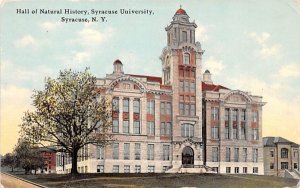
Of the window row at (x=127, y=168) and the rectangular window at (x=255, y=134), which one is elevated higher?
the rectangular window at (x=255, y=134)

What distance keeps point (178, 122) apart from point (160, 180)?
1296mm

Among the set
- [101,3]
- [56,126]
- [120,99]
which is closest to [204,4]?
[101,3]

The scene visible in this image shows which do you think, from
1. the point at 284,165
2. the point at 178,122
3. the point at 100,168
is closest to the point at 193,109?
the point at 178,122

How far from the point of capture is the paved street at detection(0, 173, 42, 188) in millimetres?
9500

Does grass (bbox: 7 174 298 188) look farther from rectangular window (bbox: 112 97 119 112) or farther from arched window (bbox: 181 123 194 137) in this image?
rectangular window (bbox: 112 97 119 112)

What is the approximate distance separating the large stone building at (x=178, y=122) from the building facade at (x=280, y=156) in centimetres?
20

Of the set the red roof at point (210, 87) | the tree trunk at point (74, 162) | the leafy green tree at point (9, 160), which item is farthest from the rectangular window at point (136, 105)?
the leafy green tree at point (9, 160)

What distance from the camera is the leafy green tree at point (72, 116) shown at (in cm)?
1030

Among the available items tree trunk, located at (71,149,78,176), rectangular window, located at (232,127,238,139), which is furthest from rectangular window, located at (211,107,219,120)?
tree trunk, located at (71,149,78,176)

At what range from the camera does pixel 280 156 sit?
451 inches

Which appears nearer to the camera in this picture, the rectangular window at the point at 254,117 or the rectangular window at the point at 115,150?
the rectangular window at the point at 115,150

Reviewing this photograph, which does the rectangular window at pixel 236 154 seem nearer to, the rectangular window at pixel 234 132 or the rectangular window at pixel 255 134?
the rectangular window at pixel 234 132

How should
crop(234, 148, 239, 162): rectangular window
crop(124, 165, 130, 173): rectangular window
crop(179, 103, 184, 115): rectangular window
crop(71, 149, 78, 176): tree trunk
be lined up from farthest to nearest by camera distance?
1. crop(234, 148, 239, 162): rectangular window
2. crop(179, 103, 184, 115): rectangular window
3. crop(124, 165, 130, 173): rectangular window
4. crop(71, 149, 78, 176): tree trunk

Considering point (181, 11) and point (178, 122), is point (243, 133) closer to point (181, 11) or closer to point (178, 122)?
point (178, 122)
